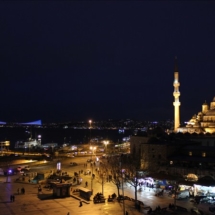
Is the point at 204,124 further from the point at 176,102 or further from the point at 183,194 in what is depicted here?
the point at 183,194

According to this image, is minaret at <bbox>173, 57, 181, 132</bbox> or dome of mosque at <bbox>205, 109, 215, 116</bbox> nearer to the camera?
dome of mosque at <bbox>205, 109, 215, 116</bbox>

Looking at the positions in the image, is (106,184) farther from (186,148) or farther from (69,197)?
(186,148)

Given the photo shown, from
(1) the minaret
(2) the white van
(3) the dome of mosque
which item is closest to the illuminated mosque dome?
(3) the dome of mosque

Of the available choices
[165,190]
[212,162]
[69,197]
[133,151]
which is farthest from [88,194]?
[133,151]

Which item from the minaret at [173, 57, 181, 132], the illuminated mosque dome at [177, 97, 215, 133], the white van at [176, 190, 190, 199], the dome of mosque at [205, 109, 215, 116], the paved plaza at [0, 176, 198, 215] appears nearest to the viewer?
the paved plaza at [0, 176, 198, 215]

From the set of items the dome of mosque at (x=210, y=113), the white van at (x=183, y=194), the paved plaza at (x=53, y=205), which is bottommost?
the paved plaza at (x=53, y=205)

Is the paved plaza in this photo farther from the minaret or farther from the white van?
the minaret

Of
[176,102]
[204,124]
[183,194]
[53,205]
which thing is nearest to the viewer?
[53,205]

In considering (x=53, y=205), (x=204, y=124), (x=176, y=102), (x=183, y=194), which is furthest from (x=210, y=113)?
(x=53, y=205)

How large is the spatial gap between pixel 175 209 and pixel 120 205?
13.3 ft

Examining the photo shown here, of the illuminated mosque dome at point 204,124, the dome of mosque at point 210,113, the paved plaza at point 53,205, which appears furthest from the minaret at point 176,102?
the paved plaza at point 53,205

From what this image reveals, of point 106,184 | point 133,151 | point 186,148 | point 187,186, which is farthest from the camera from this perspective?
point 133,151

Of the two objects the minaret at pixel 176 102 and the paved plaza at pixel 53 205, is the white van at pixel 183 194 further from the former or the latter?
the minaret at pixel 176 102

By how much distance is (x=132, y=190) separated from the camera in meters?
31.8
